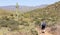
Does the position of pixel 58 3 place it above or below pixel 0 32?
below

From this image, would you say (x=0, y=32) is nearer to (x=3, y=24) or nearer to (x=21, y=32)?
(x=21, y=32)

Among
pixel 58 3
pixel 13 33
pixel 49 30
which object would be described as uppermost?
pixel 13 33

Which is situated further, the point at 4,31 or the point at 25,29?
the point at 25,29

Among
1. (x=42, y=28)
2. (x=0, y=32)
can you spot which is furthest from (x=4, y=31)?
(x=42, y=28)

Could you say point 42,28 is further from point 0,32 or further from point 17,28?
point 0,32

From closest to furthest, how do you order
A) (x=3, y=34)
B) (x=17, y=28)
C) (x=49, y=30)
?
(x=3, y=34) → (x=17, y=28) → (x=49, y=30)

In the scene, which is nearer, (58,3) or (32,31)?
(32,31)

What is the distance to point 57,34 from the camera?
2373 centimetres

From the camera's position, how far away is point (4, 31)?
1909 centimetres

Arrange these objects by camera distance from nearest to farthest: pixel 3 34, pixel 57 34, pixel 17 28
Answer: pixel 3 34, pixel 17 28, pixel 57 34

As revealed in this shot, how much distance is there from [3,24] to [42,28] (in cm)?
415

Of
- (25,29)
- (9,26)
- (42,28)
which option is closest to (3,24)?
(9,26)

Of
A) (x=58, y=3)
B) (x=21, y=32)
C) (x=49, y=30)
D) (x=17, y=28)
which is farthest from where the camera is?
(x=58, y=3)

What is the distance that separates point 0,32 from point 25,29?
3484 mm
